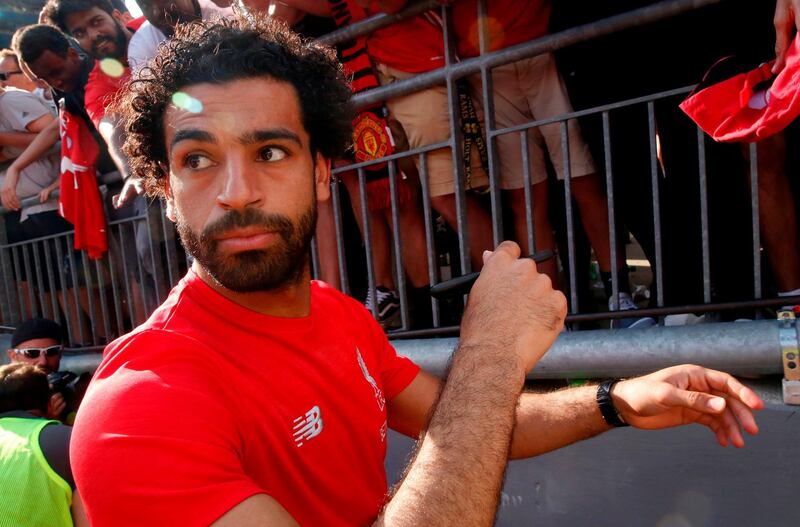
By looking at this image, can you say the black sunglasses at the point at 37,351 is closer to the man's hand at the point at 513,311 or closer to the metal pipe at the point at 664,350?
the metal pipe at the point at 664,350

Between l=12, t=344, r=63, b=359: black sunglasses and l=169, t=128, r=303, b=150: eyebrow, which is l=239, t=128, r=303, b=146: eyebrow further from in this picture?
l=12, t=344, r=63, b=359: black sunglasses

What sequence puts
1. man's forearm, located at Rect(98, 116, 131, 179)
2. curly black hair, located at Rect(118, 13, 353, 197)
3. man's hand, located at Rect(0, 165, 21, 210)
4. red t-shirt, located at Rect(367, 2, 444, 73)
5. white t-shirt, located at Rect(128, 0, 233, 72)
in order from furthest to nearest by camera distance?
man's hand, located at Rect(0, 165, 21, 210)
man's forearm, located at Rect(98, 116, 131, 179)
white t-shirt, located at Rect(128, 0, 233, 72)
red t-shirt, located at Rect(367, 2, 444, 73)
curly black hair, located at Rect(118, 13, 353, 197)

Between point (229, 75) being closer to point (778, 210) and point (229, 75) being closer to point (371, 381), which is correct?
point (371, 381)

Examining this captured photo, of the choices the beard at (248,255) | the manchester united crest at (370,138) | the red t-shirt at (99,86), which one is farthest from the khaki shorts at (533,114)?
the red t-shirt at (99,86)

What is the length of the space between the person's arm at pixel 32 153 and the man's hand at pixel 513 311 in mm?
4678

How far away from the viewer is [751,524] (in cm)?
250

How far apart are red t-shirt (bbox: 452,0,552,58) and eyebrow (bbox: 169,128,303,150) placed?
1656 millimetres

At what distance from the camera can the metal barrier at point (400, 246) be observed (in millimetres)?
2613

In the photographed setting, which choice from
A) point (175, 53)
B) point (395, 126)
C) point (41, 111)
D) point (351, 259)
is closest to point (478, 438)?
point (175, 53)

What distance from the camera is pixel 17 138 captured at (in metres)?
5.57

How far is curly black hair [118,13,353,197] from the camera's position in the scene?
1866mm

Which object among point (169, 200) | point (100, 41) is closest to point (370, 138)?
point (169, 200)

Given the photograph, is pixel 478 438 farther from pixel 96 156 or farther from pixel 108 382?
pixel 96 156

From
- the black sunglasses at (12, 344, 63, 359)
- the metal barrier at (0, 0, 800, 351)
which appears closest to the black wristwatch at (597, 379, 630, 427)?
the metal barrier at (0, 0, 800, 351)
